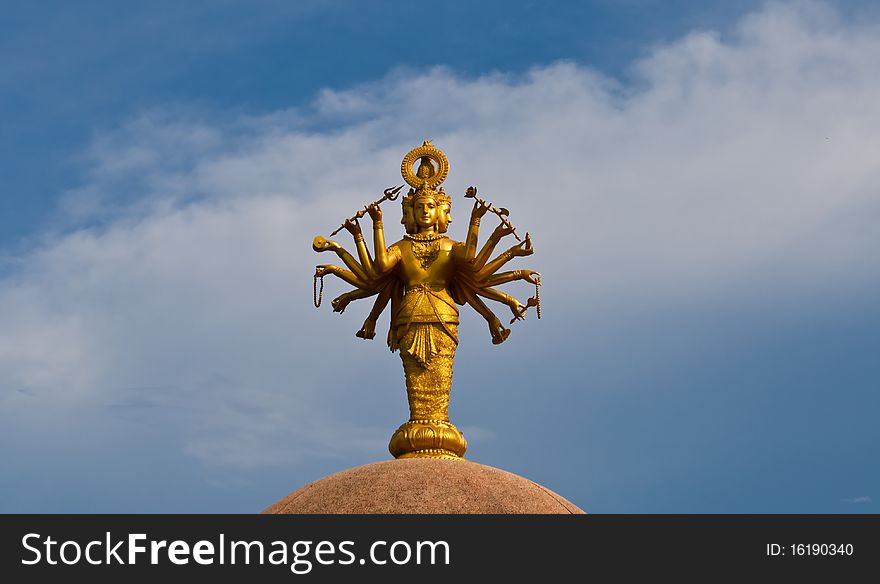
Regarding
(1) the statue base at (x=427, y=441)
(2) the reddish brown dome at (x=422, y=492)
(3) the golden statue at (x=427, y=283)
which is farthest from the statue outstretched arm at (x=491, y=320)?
(2) the reddish brown dome at (x=422, y=492)

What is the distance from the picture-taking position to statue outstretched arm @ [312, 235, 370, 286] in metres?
21.1

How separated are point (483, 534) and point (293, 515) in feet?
7.55

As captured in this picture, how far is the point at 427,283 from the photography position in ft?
68.7

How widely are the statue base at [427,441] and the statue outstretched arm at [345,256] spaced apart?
2.24 meters

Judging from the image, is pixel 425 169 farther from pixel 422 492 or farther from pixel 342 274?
pixel 422 492

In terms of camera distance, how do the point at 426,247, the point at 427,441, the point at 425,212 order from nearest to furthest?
the point at 427,441 < the point at 426,247 < the point at 425,212

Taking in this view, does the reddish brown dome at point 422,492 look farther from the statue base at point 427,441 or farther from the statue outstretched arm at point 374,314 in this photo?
the statue outstretched arm at point 374,314

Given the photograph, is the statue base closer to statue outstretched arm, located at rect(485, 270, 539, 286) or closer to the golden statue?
the golden statue

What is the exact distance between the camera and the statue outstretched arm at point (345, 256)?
21.1 meters

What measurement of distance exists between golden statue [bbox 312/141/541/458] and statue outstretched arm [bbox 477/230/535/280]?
0.01 metres

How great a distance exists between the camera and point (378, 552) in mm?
16406

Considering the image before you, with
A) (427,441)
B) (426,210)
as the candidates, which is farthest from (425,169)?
(427,441)

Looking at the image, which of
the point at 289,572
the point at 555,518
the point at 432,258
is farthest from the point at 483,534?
the point at 432,258

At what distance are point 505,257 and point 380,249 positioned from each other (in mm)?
1658
